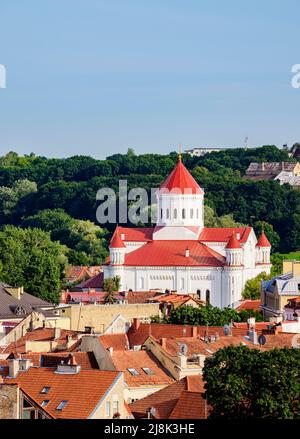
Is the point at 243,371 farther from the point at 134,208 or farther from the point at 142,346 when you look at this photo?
the point at 134,208

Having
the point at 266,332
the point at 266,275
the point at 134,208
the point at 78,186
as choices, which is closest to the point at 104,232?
the point at 134,208

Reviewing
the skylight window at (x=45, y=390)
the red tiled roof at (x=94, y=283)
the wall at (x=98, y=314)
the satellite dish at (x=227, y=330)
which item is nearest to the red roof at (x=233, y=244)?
the red tiled roof at (x=94, y=283)

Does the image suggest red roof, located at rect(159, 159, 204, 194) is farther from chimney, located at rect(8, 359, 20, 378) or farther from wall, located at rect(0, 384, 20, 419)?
wall, located at rect(0, 384, 20, 419)

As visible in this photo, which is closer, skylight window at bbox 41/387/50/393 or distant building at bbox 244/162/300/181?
skylight window at bbox 41/387/50/393

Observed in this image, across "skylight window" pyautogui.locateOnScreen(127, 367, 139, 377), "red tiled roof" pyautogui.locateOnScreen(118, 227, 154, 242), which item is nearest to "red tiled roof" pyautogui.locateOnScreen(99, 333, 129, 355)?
"skylight window" pyautogui.locateOnScreen(127, 367, 139, 377)

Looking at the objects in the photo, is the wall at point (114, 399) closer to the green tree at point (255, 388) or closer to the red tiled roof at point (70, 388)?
the red tiled roof at point (70, 388)

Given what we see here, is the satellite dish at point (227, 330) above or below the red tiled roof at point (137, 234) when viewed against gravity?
below
